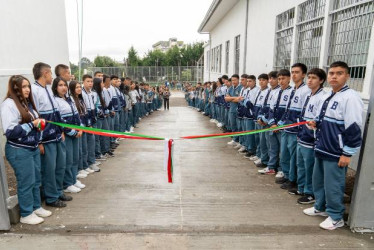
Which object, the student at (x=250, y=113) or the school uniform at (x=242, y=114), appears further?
the school uniform at (x=242, y=114)

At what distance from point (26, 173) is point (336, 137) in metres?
3.66

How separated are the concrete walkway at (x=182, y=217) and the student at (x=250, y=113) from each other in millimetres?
1060

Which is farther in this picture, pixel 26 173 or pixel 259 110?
pixel 259 110

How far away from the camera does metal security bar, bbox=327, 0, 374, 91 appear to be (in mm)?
4570

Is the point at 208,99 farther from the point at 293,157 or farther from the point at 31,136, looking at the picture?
the point at 31,136

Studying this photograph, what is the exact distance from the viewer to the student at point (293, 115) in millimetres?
4422

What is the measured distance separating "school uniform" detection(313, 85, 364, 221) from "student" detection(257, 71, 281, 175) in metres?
1.67

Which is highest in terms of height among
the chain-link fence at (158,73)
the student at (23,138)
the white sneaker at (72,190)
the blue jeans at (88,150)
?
the chain-link fence at (158,73)

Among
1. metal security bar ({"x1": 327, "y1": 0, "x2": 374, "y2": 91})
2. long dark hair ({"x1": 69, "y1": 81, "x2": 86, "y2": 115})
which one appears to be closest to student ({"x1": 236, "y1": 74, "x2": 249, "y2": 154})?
metal security bar ({"x1": 327, "y1": 0, "x2": 374, "y2": 91})

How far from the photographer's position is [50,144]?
369 centimetres

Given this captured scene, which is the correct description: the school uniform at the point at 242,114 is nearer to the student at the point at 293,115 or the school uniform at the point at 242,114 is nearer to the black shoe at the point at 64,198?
the student at the point at 293,115

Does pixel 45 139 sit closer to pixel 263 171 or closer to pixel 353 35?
pixel 263 171

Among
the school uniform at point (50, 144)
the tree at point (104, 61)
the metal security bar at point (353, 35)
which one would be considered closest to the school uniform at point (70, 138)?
the school uniform at point (50, 144)

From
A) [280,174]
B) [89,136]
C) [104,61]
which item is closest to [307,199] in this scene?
[280,174]
